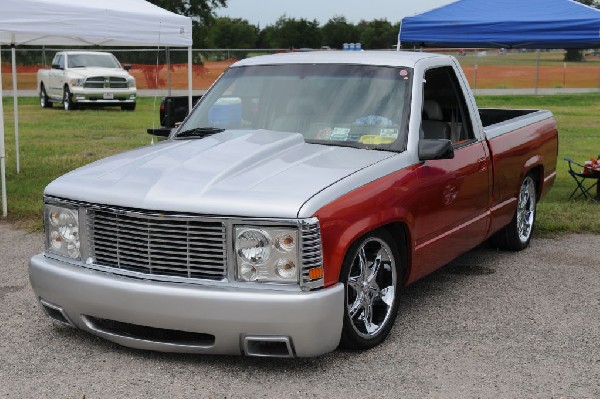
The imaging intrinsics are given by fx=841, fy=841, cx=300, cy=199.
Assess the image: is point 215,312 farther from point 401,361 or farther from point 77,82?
point 77,82

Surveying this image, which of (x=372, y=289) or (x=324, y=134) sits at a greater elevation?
(x=324, y=134)

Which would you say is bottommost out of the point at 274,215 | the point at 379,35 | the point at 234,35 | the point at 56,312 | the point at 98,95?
the point at 56,312

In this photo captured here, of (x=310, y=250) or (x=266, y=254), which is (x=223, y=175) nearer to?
(x=266, y=254)

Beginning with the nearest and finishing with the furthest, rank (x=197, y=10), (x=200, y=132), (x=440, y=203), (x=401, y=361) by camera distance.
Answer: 1. (x=401, y=361)
2. (x=440, y=203)
3. (x=200, y=132)
4. (x=197, y=10)

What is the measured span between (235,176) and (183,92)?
28456 mm

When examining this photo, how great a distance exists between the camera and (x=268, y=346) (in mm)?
4402

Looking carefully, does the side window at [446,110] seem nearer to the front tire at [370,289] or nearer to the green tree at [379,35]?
the front tire at [370,289]

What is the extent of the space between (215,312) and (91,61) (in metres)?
23.6

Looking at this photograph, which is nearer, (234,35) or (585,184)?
(585,184)

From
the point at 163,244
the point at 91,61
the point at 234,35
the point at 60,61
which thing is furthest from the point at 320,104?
the point at 234,35

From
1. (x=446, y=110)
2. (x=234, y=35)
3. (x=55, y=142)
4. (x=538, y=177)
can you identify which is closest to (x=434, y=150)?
(x=446, y=110)

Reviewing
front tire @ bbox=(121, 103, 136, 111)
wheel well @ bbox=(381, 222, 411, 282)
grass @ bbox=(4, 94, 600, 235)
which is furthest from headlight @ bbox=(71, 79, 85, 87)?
wheel well @ bbox=(381, 222, 411, 282)

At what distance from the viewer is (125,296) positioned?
4.36 metres

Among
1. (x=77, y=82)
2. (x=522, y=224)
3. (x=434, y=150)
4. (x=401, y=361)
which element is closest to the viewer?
(x=401, y=361)
